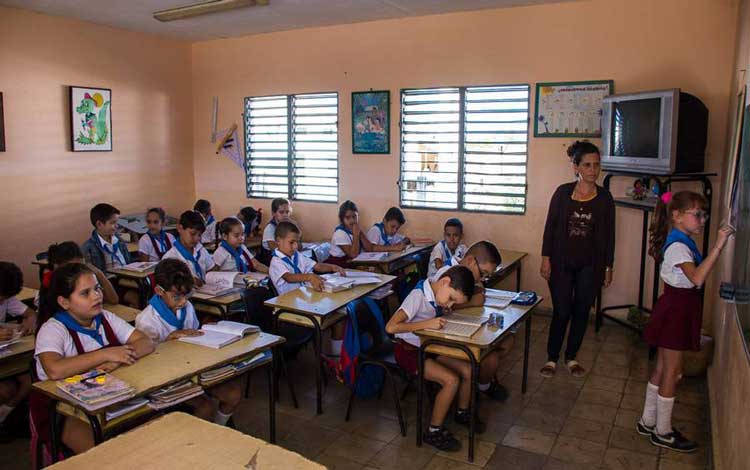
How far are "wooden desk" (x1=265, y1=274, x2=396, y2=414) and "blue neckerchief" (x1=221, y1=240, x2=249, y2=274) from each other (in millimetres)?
890

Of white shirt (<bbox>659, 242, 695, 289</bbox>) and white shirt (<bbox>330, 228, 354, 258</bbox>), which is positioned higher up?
white shirt (<bbox>659, 242, 695, 289</bbox>)

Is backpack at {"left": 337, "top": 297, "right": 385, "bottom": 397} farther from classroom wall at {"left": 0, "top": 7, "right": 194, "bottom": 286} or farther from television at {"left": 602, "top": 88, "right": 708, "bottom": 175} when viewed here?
classroom wall at {"left": 0, "top": 7, "right": 194, "bottom": 286}

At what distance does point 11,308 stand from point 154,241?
1.99m

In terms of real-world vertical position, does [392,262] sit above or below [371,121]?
below

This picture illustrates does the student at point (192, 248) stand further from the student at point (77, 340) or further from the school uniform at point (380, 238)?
the school uniform at point (380, 238)

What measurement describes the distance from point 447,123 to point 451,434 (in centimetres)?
358

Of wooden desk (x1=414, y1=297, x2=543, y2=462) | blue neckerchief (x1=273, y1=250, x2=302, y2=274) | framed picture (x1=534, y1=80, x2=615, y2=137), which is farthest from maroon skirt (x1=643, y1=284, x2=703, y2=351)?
framed picture (x1=534, y1=80, x2=615, y2=137)

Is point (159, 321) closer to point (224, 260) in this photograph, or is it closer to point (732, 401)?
point (224, 260)

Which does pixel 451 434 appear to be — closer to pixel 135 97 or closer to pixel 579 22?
pixel 579 22

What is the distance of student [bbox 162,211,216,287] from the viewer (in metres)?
4.41

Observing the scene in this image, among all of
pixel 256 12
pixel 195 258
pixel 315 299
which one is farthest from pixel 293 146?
pixel 315 299

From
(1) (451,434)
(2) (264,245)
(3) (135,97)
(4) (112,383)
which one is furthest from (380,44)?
(4) (112,383)

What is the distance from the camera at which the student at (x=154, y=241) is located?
5.30 metres

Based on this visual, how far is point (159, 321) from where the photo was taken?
2992mm
